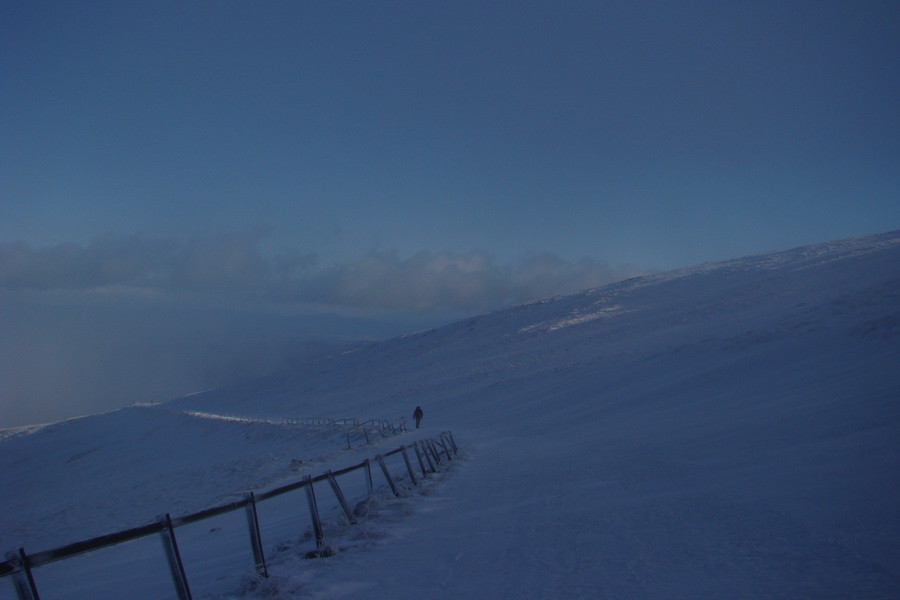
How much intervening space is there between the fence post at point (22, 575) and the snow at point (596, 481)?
6.92 feet

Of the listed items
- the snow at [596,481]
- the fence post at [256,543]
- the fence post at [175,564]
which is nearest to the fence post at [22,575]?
the fence post at [175,564]

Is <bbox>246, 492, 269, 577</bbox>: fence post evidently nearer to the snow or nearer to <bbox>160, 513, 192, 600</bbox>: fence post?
the snow

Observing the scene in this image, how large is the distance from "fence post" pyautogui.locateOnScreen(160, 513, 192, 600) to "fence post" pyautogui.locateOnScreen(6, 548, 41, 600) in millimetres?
1206

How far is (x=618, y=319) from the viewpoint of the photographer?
58250 mm

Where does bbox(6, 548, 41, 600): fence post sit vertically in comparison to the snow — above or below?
above

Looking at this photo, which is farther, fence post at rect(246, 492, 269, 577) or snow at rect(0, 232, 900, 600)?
fence post at rect(246, 492, 269, 577)

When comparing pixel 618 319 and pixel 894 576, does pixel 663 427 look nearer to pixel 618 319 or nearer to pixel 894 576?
pixel 894 576

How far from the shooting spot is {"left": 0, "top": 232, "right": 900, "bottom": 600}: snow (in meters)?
6.18

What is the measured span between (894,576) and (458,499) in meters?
7.42

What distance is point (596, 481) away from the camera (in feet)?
36.8

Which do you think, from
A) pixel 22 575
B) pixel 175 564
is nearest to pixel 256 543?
pixel 175 564

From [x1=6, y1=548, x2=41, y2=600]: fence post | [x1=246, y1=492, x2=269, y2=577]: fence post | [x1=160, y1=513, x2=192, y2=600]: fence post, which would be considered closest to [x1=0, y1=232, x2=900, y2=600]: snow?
[x1=246, y1=492, x2=269, y2=577]: fence post

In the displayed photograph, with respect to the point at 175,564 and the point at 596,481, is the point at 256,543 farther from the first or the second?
the point at 596,481

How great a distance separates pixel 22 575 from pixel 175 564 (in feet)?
4.77
